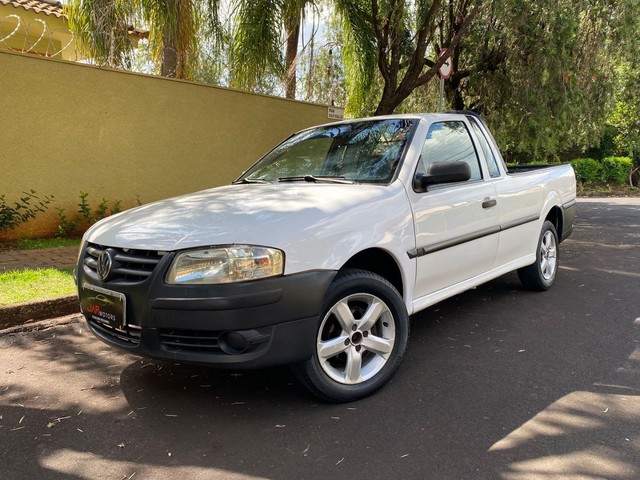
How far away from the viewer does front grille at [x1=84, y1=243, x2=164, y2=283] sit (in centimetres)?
283

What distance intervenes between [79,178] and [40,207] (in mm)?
648

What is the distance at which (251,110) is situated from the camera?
930 cm

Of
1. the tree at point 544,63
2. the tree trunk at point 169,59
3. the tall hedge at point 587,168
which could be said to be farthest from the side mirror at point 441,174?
the tall hedge at point 587,168

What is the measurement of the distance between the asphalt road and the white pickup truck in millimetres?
342

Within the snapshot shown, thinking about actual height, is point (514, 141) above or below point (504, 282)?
above

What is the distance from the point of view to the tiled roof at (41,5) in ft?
34.4

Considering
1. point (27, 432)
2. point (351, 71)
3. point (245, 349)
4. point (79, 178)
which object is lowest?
point (27, 432)

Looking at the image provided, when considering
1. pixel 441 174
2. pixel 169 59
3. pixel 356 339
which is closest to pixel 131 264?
pixel 356 339

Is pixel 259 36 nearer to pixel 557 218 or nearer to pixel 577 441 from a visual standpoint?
pixel 557 218

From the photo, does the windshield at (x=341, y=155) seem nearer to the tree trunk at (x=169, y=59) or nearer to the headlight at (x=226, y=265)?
the headlight at (x=226, y=265)

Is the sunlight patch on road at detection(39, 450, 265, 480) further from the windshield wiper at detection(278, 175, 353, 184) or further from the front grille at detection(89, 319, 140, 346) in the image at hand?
the windshield wiper at detection(278, 175, 353, 184)

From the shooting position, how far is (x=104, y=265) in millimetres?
3010

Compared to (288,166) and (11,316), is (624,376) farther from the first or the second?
(11,316)

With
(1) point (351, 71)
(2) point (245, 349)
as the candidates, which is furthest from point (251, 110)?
(2) point (245, 349)
